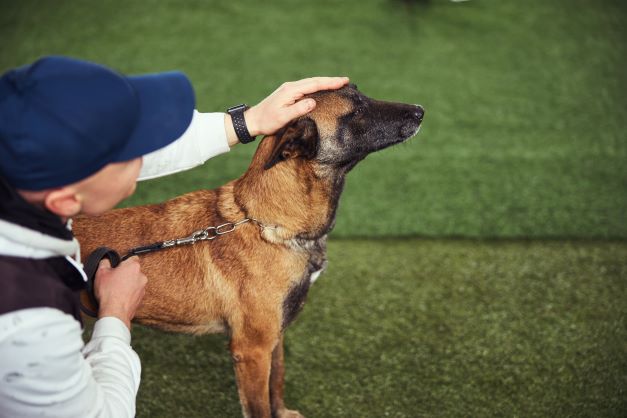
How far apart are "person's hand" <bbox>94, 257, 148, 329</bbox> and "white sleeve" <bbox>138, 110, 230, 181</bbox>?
17.8 inches

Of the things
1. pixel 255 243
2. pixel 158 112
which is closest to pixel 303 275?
pixel 255 243

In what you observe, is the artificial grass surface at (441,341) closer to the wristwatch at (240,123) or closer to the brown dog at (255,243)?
the brown dog at (255,243)

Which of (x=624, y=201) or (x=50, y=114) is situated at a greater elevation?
(x=50, y=114)

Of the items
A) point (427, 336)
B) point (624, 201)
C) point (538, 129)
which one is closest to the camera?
point (427, 336)

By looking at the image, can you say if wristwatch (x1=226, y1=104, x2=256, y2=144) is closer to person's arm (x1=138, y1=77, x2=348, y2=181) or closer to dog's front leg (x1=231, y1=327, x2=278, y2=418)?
person's arm (x1=138, y1=77, x2=348, y2=181)

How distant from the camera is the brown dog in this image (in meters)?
2.29

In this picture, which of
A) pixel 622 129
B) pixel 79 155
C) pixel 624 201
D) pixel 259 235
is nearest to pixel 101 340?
pixel 79 155

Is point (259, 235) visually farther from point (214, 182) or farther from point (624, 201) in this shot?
point (624, 201)

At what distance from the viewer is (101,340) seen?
1619 millimetres

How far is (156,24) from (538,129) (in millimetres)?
4372

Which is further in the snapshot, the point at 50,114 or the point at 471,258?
the point at 471,258

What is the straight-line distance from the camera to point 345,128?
7.73 ft

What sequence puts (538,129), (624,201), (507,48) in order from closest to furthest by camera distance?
(624,201), (538,129), (507,48)

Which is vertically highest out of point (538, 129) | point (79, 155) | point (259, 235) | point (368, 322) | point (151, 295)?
point (79, 155)
